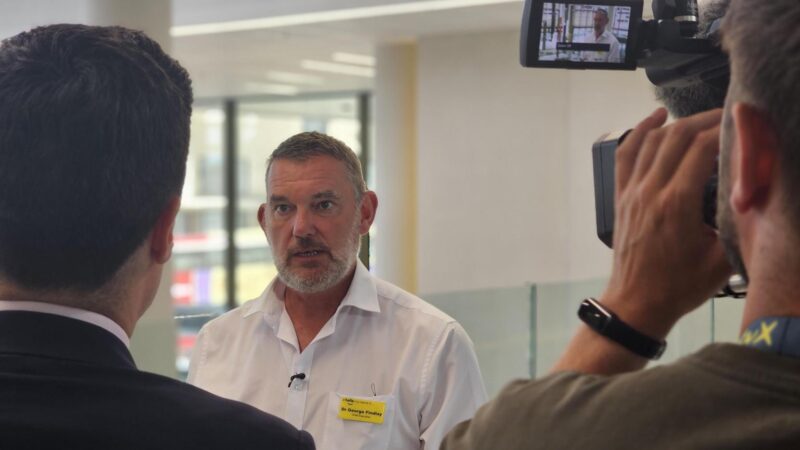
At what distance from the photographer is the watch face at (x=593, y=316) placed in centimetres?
94

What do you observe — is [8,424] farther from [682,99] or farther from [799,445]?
[682,99]

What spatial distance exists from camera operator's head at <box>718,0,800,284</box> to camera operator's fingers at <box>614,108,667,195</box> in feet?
0.43

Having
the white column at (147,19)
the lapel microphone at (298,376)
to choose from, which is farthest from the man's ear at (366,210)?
the white column at (147,19)

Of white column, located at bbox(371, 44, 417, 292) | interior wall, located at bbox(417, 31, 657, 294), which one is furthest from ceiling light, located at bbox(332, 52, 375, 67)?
interior wall, located at bbox(417, 31, 657, 294)

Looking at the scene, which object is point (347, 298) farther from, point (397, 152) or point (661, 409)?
point (397, 152)

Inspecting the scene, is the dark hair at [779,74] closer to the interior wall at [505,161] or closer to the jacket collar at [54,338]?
the jacket collar at [54,338]

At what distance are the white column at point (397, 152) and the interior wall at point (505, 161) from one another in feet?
1.35

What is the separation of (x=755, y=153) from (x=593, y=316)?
222mm

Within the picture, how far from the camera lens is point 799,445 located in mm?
781

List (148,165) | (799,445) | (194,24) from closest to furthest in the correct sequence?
(799,445)
(148,165)
(194,24)

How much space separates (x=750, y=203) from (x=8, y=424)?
0.72 m

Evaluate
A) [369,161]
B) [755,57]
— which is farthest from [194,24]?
[755,57]

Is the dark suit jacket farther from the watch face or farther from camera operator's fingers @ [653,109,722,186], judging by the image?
camera operator's fingers @ [653,109,722,186]

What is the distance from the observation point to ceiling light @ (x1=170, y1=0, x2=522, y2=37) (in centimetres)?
778
